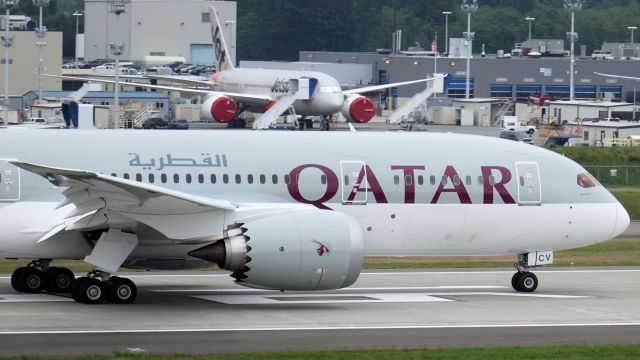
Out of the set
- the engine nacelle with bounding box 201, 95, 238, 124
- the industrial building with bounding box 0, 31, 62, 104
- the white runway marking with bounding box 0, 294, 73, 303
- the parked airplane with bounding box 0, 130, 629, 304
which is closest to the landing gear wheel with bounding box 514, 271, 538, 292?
the parked airplane with bounding box 0, 130, 629, 304

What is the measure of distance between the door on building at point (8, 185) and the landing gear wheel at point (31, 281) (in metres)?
2.17

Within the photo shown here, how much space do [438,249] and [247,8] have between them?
5140 inches

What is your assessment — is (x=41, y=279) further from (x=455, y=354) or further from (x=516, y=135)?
(x=516, y=135)

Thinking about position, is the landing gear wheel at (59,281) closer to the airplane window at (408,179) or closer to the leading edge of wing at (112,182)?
the leading edge of wing at (112,182)

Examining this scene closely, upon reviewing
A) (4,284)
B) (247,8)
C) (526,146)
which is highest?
(247,8)

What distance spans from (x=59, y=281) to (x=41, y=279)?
348 mm

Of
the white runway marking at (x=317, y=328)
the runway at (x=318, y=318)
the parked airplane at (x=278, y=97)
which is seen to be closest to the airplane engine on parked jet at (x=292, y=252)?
the runway at (x=318, y=318)

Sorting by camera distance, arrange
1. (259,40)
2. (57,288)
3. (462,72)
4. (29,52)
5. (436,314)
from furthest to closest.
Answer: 1. (259,40)
2. (462,72)
3. (29,52)
4. (57,288)
5. (436,314)

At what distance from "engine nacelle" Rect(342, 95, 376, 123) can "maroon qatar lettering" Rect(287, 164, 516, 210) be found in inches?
2166

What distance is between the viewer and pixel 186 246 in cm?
2462

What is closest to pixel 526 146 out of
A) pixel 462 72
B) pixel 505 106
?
pixel 505 106

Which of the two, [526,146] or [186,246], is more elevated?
[526,146]

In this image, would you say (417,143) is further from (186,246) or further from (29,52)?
(29,52)

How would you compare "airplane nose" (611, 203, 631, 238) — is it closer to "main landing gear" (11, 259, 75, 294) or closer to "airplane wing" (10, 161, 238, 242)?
"airplane wing" (10, 161, 238, 242)
